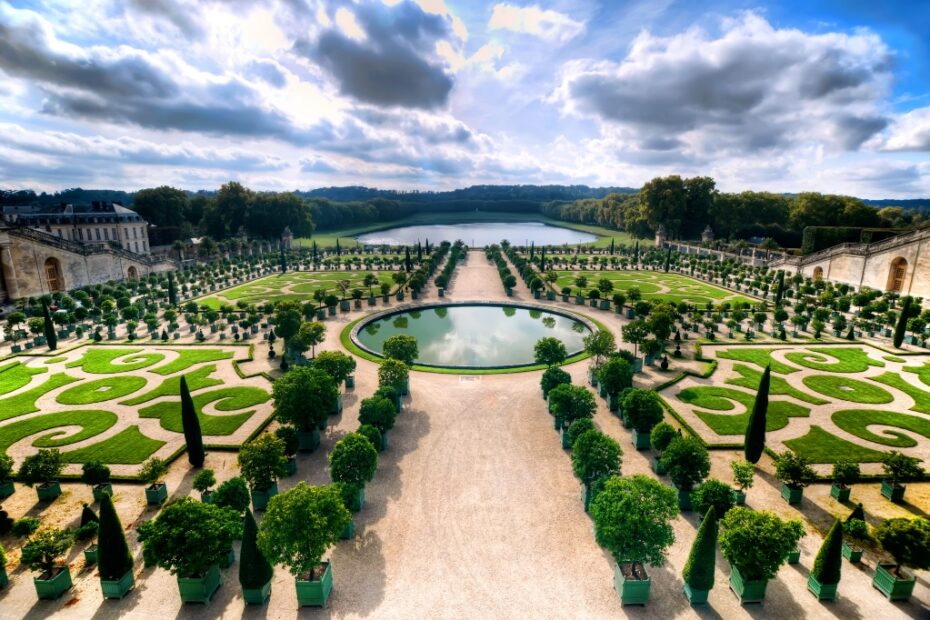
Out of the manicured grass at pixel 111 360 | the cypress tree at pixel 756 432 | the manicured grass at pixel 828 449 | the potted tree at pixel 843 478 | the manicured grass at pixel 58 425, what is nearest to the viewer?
the potted tree at pixel 843 478

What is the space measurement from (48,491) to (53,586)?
689cm

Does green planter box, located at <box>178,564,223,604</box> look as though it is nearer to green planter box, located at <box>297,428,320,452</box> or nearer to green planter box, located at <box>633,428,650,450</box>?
green planter box, located at <box>297,428,320,452</box>

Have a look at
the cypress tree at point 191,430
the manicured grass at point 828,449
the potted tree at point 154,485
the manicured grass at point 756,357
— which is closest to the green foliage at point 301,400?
the cypress tree at point 191,430

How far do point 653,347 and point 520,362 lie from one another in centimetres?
973

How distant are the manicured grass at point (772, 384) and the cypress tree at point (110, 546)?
33.7m

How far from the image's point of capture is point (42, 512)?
18.9m

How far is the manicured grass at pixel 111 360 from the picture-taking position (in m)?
34.5

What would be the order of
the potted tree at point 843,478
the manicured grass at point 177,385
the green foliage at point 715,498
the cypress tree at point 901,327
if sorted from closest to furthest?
the green foliage at point 715,498 < the potted tree at point 843,478 < the manicured grass at point 177,385 < the cypress tree at point 901,327

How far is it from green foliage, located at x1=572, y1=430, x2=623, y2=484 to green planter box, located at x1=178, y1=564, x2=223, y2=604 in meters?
13.4

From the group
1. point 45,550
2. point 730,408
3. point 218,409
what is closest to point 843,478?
point 730,408

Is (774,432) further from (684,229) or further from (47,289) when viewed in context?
(684,229)

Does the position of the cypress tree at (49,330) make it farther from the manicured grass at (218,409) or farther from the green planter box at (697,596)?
the green planter box at (697,596)

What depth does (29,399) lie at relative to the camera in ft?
96.1

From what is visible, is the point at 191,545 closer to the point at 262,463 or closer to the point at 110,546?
the point at 110,546
